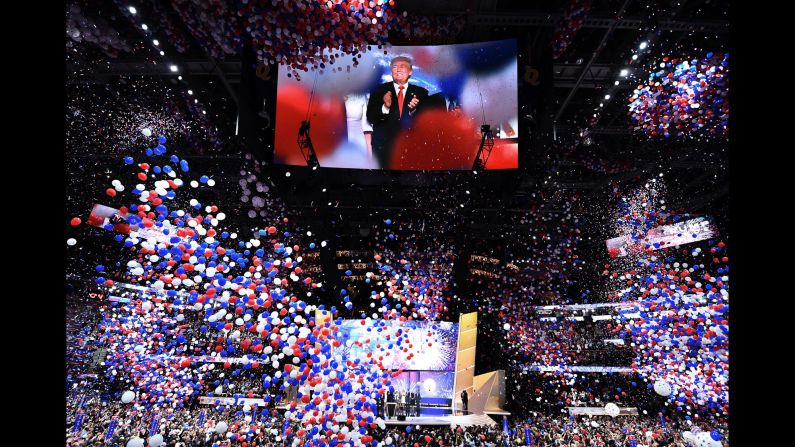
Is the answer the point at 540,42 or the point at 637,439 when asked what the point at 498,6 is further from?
the point at 637,439

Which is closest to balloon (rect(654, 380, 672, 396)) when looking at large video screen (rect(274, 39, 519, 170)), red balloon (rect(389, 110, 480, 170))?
large video screen (rect(274, 39, 519, 170))

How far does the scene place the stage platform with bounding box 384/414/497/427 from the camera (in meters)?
11.4

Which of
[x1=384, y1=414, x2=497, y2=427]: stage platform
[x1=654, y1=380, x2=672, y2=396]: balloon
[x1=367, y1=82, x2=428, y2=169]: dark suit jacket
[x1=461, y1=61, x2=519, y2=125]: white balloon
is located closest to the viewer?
[x1=461, y1=61, x2=519, y2=125]: white balloon

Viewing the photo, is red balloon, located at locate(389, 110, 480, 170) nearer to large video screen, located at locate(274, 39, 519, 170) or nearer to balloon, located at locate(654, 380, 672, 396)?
large video screen, located at locate(274, 39, 519, 170)

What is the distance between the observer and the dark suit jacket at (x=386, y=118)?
14.6ft

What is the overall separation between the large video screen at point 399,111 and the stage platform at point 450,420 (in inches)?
355

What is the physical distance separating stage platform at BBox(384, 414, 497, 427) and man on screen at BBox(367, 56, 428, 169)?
9.13 metres

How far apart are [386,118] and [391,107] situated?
0.42ft

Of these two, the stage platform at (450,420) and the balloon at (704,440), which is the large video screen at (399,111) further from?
the stage platform at (450,420)

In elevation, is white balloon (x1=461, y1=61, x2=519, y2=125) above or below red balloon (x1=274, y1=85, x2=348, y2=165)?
above

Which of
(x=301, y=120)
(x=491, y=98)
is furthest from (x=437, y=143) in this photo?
(x=301, y=120)

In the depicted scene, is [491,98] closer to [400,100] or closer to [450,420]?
[400,100]

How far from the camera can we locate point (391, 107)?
4.47 meters

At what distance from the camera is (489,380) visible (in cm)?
1320
